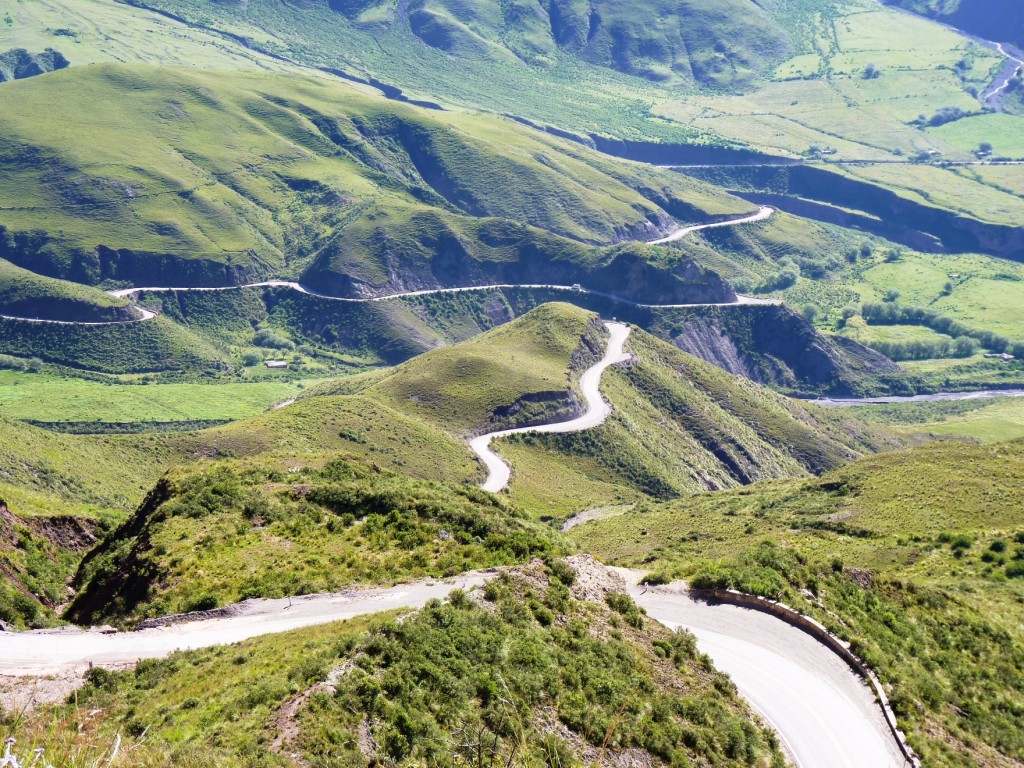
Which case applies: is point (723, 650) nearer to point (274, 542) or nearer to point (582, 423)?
point (274, 542)

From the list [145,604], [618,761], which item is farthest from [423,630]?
[145,604]

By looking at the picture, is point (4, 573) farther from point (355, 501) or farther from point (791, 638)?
point (791, 638)

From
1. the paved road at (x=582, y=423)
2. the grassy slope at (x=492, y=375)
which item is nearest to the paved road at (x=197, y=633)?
the paved road at (x=582, y=423)

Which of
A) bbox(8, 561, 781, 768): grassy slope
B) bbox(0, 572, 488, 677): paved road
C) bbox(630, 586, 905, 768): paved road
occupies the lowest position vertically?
bbox(0, 572, 488, 677): paved road

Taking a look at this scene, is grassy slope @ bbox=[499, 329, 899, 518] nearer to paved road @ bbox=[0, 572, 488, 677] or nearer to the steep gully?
the steep gully

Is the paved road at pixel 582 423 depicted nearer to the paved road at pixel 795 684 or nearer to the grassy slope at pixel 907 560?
the grassy slope at pixel 907 560

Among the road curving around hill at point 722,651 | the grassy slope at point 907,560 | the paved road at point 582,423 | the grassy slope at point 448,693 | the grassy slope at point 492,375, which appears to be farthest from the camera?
the grassy slope at point 492,375

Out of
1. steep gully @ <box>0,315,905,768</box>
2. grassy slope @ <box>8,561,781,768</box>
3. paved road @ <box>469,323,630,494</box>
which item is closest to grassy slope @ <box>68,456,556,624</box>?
steep gully @ <box>0,315,905,768</box>
